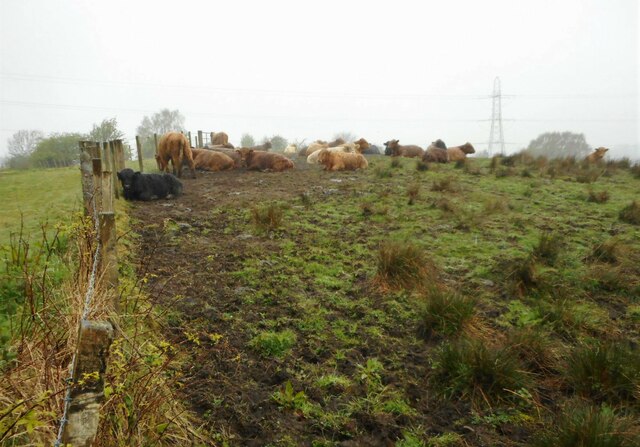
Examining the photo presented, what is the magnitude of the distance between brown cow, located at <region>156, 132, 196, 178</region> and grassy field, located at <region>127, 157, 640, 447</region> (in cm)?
432

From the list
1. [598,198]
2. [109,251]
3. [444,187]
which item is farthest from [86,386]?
[598,198]

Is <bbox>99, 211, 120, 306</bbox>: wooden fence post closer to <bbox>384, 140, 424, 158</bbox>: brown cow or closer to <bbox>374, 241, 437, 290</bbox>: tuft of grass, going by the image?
<bbox>374, 241, 437, 290</bbox>: tuft of grass

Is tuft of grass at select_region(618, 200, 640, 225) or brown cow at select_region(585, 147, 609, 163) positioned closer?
tuft of grass at select_region(618, 200, 640, 225)

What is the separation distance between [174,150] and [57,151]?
48.8 m

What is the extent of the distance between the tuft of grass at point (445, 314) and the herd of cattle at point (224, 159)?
754 centimetres

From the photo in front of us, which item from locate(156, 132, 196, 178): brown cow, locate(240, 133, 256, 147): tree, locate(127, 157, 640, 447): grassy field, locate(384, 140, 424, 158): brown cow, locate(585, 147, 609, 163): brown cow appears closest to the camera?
locate(127, 157, 640, 447): grassy field

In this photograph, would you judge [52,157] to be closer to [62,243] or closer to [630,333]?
[62,243]

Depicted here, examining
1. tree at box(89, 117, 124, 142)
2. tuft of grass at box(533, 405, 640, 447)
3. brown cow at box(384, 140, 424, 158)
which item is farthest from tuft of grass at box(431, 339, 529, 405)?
tree at box(89, 117, 124, 142)

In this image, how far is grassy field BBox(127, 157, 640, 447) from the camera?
9.27ft

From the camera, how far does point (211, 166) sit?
47.7 ft

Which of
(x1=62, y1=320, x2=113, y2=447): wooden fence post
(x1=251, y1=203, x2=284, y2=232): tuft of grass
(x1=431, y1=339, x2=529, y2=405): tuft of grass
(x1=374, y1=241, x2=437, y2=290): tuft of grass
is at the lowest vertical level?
(x1=431, y1=339, x2=529, y2=405): tuft of grass

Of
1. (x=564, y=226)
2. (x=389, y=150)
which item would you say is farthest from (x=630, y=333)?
(x=389, y=150)

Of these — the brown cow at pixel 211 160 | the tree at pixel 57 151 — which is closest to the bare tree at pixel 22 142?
the tree at pixel 57 151

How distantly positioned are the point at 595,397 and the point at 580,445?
879 millimetres
